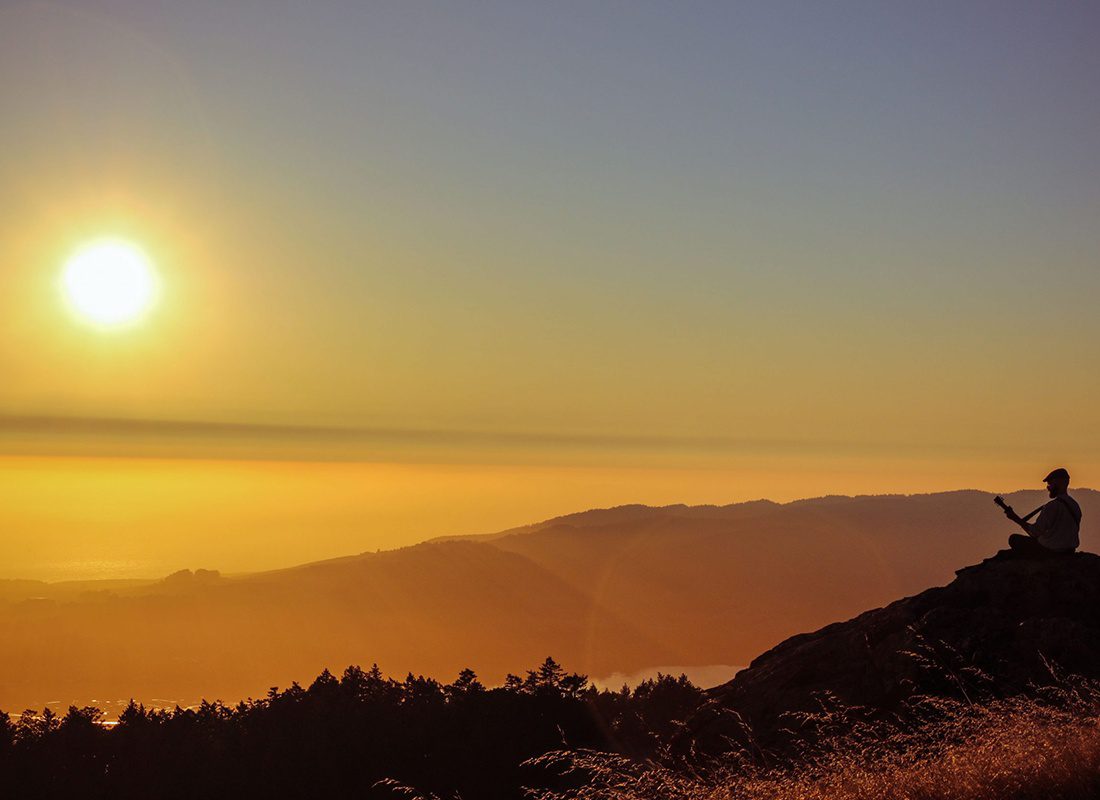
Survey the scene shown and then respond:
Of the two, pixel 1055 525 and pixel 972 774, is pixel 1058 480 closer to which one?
pixel 1055 525

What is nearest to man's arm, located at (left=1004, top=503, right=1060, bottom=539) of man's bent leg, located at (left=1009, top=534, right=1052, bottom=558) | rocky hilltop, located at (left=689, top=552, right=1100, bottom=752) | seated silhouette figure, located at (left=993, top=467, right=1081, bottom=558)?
seated silhouette figure, located at (left=993, top=467, right=1081, bottom=558)

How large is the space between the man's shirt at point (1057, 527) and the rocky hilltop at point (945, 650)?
1.44 ft

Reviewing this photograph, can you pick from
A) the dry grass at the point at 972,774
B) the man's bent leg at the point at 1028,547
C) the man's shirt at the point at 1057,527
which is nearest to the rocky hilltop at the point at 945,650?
the man's bent leg at the point at 1028,547

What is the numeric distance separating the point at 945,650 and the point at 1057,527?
359cm

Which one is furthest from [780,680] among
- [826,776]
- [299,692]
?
[299,692]

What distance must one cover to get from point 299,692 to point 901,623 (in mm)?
26332

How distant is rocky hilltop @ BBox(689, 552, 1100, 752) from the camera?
16984 millimetres

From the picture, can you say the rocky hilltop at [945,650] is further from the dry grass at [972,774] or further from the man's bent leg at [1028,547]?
the dry grass at [972,774]

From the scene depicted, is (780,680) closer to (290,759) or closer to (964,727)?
(964,727)

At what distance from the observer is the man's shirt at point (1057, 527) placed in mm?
18641

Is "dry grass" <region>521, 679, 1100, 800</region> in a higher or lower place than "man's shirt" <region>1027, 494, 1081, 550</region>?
lower

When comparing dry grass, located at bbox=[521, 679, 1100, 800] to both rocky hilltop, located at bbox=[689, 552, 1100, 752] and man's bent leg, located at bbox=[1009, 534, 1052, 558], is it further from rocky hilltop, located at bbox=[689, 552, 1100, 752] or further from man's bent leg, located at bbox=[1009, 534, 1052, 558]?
man's bent leg, located at bbox=[1009, 534, 1052, 558]

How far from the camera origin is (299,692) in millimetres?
38062

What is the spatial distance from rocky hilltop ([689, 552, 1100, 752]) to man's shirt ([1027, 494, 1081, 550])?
0.44m
